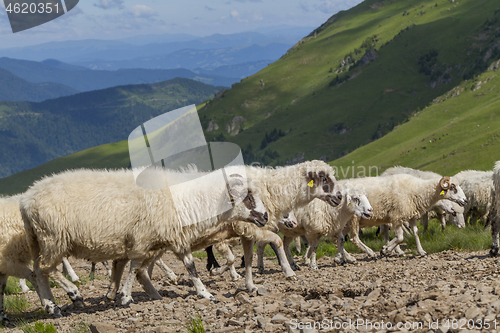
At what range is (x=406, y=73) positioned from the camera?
17600 centimetres

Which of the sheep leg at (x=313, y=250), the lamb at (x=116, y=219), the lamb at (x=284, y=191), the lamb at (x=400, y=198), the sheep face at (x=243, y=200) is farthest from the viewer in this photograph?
the lamb at (x=400, y=198)

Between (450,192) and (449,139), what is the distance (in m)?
71.9

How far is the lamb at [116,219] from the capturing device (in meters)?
9.21

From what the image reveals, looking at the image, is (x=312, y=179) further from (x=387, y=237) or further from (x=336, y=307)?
(x=387, y=237)

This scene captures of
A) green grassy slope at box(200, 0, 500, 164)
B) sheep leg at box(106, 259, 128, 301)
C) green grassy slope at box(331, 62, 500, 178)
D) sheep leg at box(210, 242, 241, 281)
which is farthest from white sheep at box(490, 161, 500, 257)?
green grassy slope at box(200, 0, 500, 164)

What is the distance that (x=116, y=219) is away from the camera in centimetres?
933

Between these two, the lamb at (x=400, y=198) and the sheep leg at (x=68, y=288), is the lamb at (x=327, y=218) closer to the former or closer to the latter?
the lamb at (x=400, y=198)

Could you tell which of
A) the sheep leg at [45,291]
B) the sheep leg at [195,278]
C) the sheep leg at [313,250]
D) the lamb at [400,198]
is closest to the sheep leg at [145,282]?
the sheep leg at [195,278]

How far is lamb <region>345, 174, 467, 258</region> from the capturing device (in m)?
15.3

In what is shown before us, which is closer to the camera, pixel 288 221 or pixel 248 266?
pixel 248 266

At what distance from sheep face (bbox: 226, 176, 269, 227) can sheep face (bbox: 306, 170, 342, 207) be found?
204 centimetres

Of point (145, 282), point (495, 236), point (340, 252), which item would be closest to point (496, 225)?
point (495, 236)

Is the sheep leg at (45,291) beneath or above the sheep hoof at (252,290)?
above

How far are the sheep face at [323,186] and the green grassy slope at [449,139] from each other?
95.9 feet
